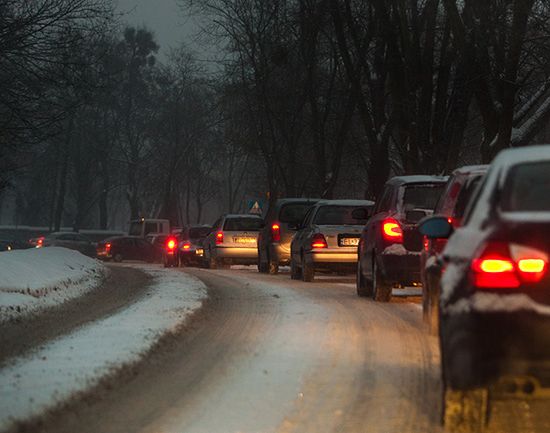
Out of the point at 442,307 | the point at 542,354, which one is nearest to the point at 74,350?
the point at 442,307

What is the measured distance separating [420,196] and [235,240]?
17.9m

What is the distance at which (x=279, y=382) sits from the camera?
8.52 meters

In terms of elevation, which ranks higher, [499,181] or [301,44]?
[301,44]

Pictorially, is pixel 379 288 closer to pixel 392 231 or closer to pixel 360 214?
pixel 392 231

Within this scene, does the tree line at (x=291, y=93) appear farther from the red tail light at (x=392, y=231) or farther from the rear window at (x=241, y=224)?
the red tail light at (x=392, y=231)

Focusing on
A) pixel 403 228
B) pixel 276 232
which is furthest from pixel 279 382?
pixel 276 232

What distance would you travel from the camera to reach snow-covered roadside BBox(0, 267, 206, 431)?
7539mm

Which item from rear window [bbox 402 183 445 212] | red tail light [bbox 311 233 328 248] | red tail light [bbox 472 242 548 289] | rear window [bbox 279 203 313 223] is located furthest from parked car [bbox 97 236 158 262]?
red tail light [bbox 472 242 548 289]

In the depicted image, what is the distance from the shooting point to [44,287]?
1647 cm

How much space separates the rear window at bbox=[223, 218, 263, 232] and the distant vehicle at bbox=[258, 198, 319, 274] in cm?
480

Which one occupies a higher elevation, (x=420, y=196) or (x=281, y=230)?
(x=420, y=196)

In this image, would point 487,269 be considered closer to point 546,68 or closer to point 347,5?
point 546,68

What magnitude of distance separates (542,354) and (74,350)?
203 inches

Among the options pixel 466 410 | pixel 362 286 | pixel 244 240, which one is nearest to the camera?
pixel 466 410
